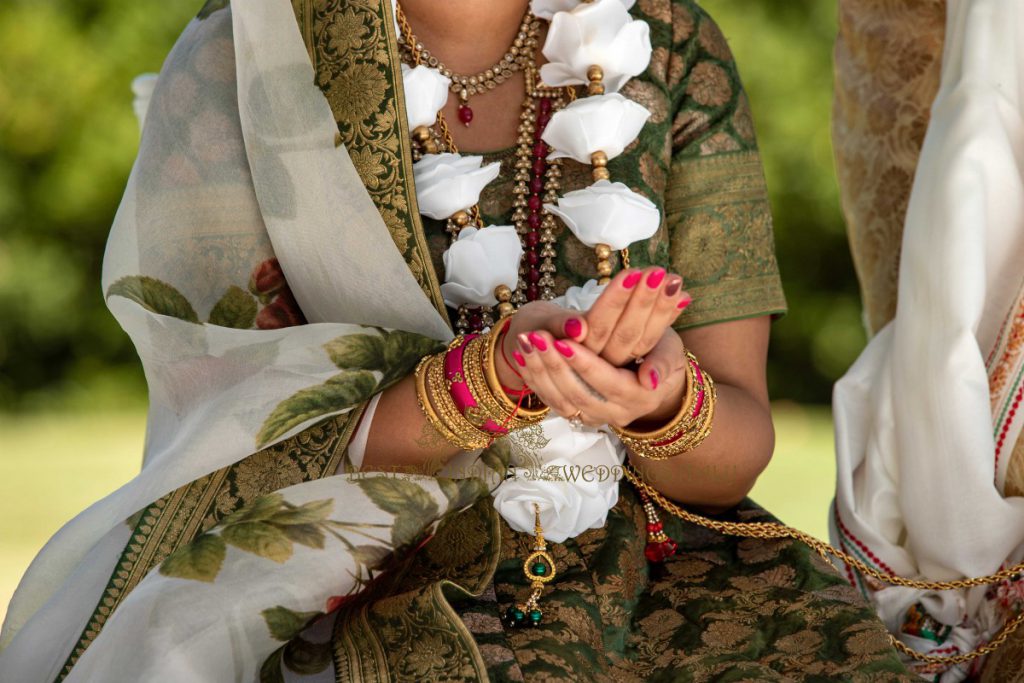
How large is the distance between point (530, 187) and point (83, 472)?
283cm

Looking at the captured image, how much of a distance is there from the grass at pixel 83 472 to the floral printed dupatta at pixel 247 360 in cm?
190

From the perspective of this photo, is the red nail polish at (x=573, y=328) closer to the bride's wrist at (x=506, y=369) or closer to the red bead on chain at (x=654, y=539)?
the bride's wrist at (x=506, y=369)

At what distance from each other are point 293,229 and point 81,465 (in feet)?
9.54

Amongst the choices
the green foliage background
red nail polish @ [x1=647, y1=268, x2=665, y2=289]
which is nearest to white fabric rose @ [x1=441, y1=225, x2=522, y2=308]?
red nail polish @ [x1=647, y1=268, x2=665, y2=289]

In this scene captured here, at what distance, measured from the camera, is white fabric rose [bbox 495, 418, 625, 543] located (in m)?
1.20

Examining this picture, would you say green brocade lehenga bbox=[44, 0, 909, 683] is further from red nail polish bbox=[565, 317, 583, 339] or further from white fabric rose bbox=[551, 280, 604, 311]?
red nail polish bbox=[565, 317, 583, 339]

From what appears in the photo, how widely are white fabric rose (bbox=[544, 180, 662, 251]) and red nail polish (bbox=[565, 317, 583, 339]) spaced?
0.93 ft

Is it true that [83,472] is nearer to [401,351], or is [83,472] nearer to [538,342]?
[401,351]

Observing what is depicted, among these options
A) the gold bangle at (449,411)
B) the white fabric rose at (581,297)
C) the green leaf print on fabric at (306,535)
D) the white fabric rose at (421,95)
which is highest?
the white fabric rose at (421,95)

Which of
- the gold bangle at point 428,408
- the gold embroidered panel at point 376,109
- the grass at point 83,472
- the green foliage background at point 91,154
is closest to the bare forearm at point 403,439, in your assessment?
the gold bangle at point 428,408

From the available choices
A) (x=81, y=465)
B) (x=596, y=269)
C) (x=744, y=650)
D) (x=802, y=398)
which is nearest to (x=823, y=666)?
(x=744, y=650)

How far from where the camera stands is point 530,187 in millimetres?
1344

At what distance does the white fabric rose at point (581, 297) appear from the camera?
1252mm

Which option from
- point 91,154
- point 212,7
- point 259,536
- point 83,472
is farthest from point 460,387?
point 91,154
